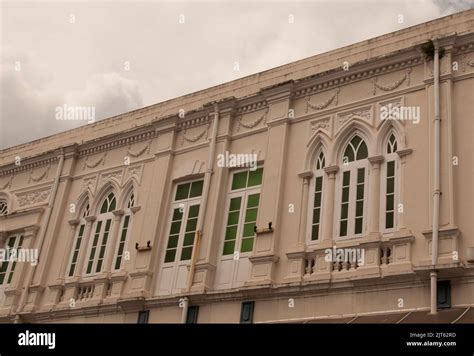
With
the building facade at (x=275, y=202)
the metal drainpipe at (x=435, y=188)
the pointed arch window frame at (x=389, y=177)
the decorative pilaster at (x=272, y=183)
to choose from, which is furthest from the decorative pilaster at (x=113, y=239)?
the metal drainpipe at (x=435, y=188)

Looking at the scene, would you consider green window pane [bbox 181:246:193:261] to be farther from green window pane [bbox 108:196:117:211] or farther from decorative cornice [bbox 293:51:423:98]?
decorative cornice [bbox 293:51:423:98]

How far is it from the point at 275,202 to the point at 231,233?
1284 millimetres

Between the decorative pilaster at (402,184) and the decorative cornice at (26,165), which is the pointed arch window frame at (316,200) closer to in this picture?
the decorative pilaster at (402,184)

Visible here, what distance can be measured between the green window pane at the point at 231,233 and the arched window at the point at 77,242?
176 inches

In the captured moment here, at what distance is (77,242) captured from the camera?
1661cm

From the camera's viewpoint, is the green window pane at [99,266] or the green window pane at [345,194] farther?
the green window pane at [99,266]

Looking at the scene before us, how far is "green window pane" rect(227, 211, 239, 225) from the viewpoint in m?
13.9

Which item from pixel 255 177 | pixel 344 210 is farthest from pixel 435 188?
pixel 255 177

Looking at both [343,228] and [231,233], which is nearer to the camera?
[343,228]

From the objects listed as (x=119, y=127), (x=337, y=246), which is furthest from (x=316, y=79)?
(x=119, y=127)

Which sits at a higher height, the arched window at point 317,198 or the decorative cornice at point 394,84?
the decorative cornice at point 394,84

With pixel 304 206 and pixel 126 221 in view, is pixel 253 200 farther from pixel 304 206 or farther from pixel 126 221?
pixel 126 221

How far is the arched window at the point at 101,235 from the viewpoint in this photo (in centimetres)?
1582
